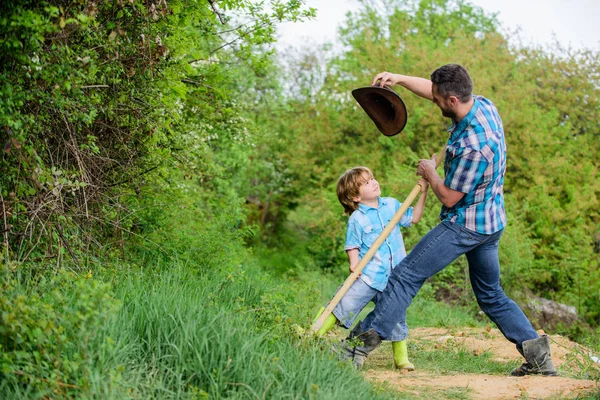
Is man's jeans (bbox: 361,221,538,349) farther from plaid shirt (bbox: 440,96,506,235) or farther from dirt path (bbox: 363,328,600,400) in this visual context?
dirt path (bbox: 363,328,600,400)

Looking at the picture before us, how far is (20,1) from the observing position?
3.94 meters

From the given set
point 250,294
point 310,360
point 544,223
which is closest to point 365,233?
point 250,294

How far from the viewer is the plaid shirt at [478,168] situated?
191 inches

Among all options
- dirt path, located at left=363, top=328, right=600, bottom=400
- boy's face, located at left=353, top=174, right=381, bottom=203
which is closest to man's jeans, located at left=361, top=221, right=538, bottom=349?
dirt path, located at left=363, top=328, right=600, bottom=400

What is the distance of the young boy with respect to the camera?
5.43m

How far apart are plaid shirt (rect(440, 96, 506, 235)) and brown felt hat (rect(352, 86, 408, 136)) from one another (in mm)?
420

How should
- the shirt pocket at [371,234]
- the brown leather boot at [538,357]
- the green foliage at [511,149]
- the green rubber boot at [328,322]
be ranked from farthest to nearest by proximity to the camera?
the green foliage at [511,149] → the shirt pocket at [371,234] → the green rubber boot at [328,322] → the brown leather boot at [538,357]

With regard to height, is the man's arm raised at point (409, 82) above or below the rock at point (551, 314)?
above

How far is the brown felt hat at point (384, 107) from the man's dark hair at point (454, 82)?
38 cm

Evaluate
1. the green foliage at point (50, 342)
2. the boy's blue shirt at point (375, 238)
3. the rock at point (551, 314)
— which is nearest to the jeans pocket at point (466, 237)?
the boy's blue shirt at point (375, 238)

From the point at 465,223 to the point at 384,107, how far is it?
1.12 m

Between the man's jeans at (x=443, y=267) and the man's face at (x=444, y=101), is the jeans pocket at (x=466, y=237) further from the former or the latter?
the man's face at (x=444, y=101)

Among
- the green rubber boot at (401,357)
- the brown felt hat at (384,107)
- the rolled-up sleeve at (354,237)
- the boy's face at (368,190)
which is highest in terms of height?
the brown felt hat at (384,107)

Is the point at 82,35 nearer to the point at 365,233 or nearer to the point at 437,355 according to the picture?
the point at 365,233
